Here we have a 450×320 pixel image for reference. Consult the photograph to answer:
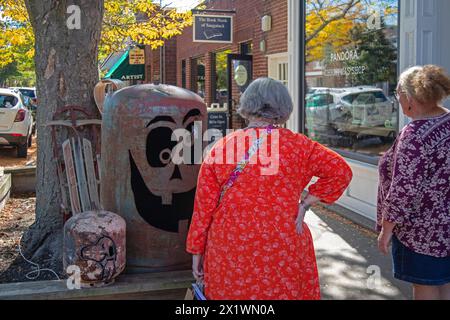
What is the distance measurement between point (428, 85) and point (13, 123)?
12.9 metres

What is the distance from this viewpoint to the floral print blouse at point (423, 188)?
281 cm

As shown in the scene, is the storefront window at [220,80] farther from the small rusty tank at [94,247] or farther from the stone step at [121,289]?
the small rusty tank at [94,247]

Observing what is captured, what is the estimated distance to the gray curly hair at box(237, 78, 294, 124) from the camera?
259cm

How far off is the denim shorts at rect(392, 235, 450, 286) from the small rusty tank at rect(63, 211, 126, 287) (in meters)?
1.73

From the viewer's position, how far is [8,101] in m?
14.5

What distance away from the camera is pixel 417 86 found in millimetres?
2961

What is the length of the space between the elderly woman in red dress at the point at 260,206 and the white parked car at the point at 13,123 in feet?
41.2

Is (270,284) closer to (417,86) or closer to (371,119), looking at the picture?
(417,86)

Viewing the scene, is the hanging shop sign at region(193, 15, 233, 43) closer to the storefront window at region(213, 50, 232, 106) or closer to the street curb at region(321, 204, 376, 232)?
the storefront window at region(213, 50, 232, 106)

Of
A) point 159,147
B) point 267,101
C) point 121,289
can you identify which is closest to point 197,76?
point 159,147

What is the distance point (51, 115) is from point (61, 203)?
0.80 m

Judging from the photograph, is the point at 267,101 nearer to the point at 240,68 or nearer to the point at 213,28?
the point at 240,68

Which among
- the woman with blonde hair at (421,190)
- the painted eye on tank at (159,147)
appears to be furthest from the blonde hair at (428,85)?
the painted eye on tank at (159,147)

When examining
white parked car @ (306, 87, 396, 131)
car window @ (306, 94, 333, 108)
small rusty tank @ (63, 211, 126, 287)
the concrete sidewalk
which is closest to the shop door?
car window @ (306, 94, 333, 108)
